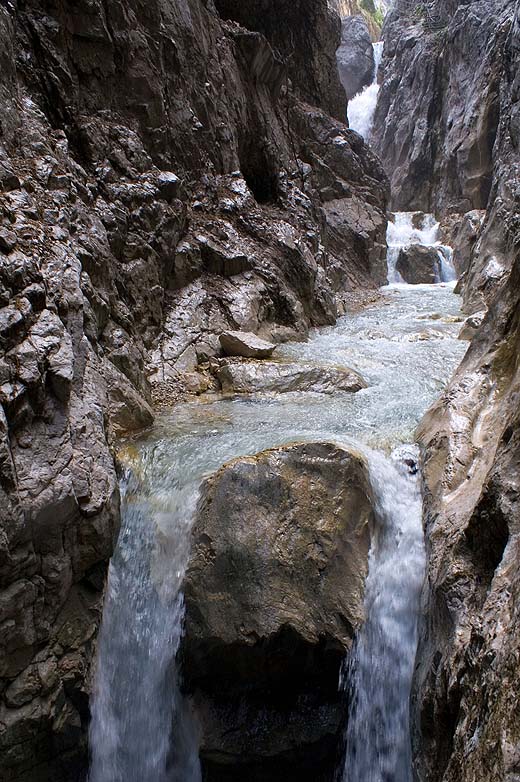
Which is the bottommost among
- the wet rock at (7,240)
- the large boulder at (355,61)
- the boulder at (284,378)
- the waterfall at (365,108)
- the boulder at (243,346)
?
the boulder at (284,378)

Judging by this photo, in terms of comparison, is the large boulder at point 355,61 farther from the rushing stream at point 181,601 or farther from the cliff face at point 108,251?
the rushing stream at point 181,601

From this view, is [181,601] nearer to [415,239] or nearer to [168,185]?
[168,185]

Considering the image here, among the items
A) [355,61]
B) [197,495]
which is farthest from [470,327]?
[355,61]

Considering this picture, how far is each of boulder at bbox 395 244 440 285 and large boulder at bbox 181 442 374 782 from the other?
68.2ft

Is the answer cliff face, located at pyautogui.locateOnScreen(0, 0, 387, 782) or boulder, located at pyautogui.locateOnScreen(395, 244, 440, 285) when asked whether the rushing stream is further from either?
boulder, located at pyautogui.locateOnScreen(395, 244, 440, 285)

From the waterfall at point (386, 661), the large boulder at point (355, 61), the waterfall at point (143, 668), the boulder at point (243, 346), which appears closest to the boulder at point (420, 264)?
the boulder at point (243, 346)

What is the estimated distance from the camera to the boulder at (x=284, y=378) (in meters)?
8.55

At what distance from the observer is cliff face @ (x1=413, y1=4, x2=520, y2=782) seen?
7.59ft

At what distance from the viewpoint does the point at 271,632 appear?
13.8 ft

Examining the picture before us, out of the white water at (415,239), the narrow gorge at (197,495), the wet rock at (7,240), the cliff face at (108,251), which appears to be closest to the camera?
the narrow gorge at (197,495)

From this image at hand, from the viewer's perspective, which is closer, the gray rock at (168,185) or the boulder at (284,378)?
the boulder at (284,378)

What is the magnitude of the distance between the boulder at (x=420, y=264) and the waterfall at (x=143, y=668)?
2116 cm

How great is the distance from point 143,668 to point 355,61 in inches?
1948

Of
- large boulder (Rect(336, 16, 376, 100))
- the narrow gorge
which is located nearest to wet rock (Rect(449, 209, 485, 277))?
the narrow gorge
